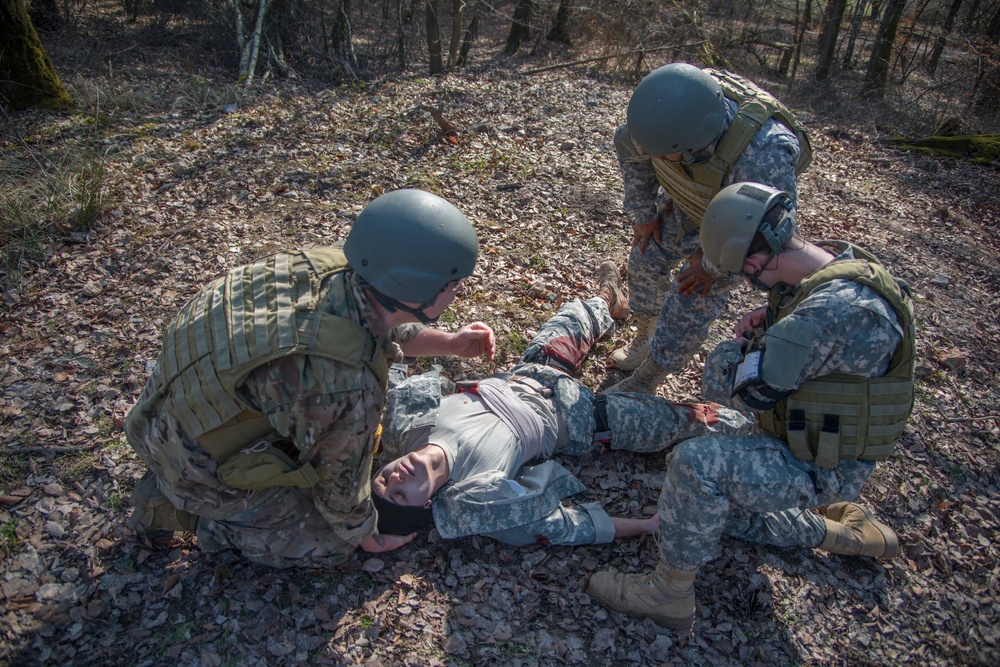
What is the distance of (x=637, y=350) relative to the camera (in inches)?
181

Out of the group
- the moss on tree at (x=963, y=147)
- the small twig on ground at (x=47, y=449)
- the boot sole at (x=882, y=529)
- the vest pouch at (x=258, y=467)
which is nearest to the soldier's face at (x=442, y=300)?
the vest pouch at (x=258, y=467)

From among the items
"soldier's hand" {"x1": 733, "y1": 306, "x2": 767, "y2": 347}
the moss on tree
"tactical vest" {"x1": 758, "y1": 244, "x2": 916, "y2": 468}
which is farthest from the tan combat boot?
the moss on tree

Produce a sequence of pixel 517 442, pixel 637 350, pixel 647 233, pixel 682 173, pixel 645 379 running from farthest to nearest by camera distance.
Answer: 1. pixel 637 350
2. pixel 645 379
3. pixel 647 233
4. pixel 682 173
5. pixel 517 442

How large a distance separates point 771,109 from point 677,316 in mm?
1412

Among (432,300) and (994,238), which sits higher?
(432,300)

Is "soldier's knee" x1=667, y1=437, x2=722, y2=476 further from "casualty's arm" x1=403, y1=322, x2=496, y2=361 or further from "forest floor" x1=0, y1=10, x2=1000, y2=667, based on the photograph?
"casualty's arm" x1=403, y1=322, x2=496, y2=361

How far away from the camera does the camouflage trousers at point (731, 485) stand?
2744 mm

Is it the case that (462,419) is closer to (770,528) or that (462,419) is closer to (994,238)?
(770,528)

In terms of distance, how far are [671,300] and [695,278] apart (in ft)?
1.05

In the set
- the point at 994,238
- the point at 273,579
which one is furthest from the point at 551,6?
the point at 273,579

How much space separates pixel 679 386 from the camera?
4.57m

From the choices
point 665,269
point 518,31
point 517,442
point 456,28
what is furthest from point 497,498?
point 518,31

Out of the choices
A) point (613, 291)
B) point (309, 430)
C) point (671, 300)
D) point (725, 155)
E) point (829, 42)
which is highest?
point (829, 42)

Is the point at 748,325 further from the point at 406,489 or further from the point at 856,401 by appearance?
the point at 406,489
